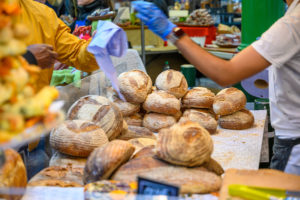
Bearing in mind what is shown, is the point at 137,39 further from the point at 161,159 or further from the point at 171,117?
the point at 161,159

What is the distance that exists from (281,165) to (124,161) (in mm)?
871

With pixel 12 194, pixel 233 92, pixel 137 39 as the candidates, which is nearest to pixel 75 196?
pixel 12 194

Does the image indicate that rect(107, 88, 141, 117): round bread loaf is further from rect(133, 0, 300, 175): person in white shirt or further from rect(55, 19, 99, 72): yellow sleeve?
rect(133, 0, 300, 175): person in white shirt

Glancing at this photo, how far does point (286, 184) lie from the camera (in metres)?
1.31

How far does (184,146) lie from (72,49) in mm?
1374

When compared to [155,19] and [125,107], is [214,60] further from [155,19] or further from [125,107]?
[125,107]

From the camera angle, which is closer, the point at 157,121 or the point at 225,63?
the point at 225,63

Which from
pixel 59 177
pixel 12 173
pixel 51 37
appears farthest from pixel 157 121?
pixel 12 173

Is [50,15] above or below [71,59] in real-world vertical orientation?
above

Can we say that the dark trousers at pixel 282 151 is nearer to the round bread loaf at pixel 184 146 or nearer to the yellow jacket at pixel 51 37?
the round bread loaf at pixel 184 146

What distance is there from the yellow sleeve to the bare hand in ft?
2.22

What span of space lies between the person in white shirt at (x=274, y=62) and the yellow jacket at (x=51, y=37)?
0.87 metres

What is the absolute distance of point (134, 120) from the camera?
2.67m

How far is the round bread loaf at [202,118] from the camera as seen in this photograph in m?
2.57
